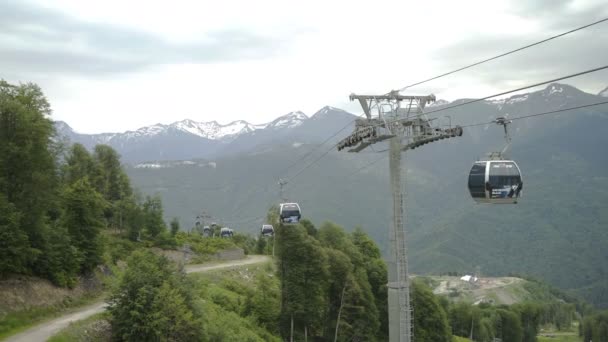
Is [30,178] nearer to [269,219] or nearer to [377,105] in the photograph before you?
[377,105]

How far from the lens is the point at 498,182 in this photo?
74.3ft

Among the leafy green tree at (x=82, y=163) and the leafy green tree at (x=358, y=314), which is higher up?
the leafy green tree at (x=82, y=163)

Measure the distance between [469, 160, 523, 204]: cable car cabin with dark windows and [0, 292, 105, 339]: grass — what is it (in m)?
22.4

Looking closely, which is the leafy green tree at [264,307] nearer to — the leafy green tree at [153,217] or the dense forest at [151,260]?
the dense forest at [151,260]

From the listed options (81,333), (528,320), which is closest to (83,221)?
(81,333)

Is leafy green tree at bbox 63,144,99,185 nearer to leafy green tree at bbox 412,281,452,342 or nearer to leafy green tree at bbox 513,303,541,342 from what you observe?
leafy green tree at bbox 412,281,452,342

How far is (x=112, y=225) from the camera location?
74.2m

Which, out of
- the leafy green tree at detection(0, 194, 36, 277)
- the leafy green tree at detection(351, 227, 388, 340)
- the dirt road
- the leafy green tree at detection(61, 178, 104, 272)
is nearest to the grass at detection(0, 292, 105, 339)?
the dirt road

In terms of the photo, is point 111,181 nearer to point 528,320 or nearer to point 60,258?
point 60,258

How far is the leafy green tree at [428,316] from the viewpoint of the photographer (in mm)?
58031

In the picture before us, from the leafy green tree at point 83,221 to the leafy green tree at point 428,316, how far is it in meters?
32.0

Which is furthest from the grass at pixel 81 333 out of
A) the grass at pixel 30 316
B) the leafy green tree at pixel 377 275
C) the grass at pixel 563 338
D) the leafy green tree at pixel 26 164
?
the grass at pixel 563 338

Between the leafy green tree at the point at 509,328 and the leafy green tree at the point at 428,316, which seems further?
the leafy green tree at the point at 509,328

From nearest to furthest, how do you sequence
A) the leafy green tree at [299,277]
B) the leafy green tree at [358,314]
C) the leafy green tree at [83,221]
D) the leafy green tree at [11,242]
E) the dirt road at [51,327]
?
1. the dirt road at [51,327]
2. the leafy green tree at [11,242]
3. the leafy green tree at [83,221]
4. the leafy green tree at [299,277]
5. the leafy green tree at [358,314]
